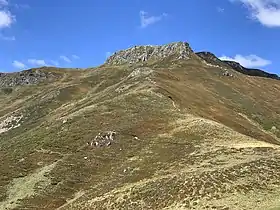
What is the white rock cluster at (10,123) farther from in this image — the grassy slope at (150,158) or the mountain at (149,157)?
the grassy slope at (150,158)

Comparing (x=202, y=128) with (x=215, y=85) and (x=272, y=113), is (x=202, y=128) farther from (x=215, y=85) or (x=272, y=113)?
(x=215, y=85)

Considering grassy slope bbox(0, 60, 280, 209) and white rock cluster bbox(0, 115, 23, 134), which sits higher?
white rock cluster bbox(0, 115, 23, 134)

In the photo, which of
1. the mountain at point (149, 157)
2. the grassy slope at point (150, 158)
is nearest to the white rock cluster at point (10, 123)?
the mountain at point (149, 157)

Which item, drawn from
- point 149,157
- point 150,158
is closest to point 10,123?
point 149,157

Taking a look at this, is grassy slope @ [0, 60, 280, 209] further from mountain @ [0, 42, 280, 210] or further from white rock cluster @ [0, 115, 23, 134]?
white rock cluster @ [0, 115, 23, 134]

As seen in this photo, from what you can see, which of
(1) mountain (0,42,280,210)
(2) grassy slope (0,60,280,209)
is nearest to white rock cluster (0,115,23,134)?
(1) mountain (0,42,280,210)

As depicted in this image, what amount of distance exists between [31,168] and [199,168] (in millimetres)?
29107

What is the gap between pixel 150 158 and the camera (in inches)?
2603

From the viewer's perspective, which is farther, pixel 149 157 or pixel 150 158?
pixel 149 157

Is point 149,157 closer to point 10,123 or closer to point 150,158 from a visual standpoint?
point 150,158

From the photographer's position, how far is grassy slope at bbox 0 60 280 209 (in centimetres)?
4653

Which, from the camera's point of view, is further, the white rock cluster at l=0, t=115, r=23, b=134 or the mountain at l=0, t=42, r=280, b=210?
the white rock cluster at l=0, t=115, r=23, b=134

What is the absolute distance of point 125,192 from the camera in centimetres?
5088

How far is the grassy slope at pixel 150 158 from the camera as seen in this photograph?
46.5 m
